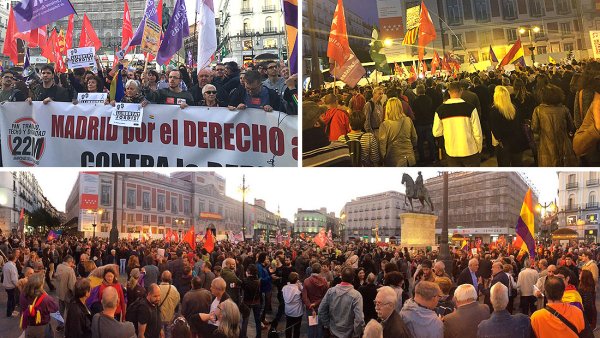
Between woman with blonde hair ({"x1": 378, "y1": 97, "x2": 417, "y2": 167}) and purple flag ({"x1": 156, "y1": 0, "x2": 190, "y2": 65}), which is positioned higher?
purple flag ({"x1": 156, "y1": 0, "x2": 190, "y2": 65})

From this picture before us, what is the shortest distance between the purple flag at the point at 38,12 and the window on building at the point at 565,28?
916 cm

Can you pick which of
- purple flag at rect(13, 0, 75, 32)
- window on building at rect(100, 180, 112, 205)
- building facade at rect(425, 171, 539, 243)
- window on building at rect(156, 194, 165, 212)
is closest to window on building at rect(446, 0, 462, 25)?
building facade at rect(425, 171, 539, 243)

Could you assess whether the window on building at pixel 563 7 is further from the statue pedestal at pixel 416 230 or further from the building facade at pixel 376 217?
the statue pedestal at pixel 416 230

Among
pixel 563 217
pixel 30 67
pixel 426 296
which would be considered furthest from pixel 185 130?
pixel 563 217

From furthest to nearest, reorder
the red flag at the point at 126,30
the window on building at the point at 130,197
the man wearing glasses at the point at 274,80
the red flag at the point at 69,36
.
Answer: the window on building at the point at 130,197, the red flag at the point at 126,30, the red flag at the point at 69,36, the man wearing glasses at the point at 274,80

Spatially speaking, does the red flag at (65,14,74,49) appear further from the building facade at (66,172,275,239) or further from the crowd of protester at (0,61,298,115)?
the building facade at (66,172,275,239)

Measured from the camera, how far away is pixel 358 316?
7.47 meters

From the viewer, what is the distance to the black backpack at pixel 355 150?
40.3 ft

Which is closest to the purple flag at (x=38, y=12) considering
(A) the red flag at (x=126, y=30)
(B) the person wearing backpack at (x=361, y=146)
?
(A) the red flag at (x=126, y=30)

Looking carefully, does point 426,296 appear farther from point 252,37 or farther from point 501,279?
point 252,37

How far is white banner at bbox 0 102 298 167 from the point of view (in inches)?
459

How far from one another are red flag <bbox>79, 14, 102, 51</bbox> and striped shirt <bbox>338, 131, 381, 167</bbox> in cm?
578

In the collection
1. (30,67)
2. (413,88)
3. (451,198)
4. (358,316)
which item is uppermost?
(30,67)

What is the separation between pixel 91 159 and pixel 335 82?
4806 mm
